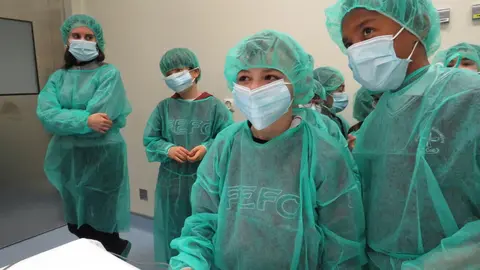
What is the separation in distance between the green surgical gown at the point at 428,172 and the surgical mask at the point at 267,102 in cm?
29

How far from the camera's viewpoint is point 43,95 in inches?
81.2

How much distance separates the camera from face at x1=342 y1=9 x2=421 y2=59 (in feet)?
3.01

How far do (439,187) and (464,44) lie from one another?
4.12ft

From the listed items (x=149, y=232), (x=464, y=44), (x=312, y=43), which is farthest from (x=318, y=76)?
(x=149, y=232)

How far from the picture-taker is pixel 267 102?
1044 mm

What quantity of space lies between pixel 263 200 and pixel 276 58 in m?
0.43

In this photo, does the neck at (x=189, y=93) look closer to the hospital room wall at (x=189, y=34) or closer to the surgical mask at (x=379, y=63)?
the hospital room wall at (x=189, y=34)

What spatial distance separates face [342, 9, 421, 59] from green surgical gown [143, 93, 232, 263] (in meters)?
1.25

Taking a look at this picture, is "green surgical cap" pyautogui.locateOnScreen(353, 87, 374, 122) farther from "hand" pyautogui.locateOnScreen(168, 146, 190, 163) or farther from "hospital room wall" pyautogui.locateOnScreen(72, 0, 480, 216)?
"hand" pyautogui.locateOnScreen(168, 146, 190, 163)

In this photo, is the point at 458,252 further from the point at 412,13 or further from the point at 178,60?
the point at 178,60

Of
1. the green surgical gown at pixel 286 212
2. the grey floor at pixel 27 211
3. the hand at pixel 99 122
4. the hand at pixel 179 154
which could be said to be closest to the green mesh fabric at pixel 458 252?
the green surgical gown at pixel 286 212

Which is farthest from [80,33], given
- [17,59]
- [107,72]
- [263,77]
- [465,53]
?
[465,53]

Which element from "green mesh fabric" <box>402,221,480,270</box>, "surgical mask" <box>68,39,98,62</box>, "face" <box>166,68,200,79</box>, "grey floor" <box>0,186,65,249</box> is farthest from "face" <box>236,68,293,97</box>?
"grey floor" <box>0,186,65,249</box>

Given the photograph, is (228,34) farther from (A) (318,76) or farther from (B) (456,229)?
(B) (456,229)
